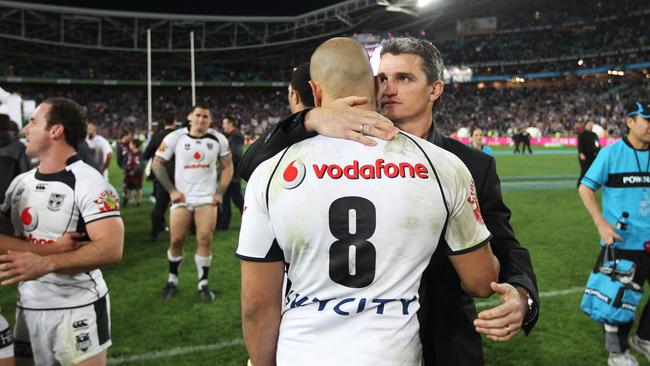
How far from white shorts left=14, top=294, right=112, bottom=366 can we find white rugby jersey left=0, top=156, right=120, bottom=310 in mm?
50

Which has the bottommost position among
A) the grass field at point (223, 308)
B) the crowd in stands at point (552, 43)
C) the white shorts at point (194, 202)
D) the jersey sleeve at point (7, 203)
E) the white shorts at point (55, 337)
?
the grass field at point (223, 308)

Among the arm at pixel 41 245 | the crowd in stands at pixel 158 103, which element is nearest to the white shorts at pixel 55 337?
the arm at pixel 41 245

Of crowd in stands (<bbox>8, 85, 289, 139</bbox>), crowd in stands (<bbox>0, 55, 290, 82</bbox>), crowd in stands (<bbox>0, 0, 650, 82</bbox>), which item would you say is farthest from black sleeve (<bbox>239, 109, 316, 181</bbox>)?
crowd in stands (<bbox>0, 55, 290, 82</bbox>)

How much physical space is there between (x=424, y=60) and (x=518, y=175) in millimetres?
18501

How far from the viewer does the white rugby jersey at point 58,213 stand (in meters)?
2.97

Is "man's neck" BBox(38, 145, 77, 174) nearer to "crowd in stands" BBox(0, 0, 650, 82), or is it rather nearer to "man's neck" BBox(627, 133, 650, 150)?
"man's neck" BBox(627, 133, 650, 150)

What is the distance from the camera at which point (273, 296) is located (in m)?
1.76

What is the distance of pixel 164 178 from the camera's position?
642cm

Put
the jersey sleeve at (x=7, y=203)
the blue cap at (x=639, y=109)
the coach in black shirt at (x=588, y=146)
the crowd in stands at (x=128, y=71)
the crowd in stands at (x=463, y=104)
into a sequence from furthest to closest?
1. the crowd in stands at (x=128, y=71)
2. the crowd in stands at (x=463, y=104)
3. the coach in black shirt at (x=588, y=146)
4. the blue cap at (x=639, y=109)
5. the jersey sleeve at (x=7, y=203)

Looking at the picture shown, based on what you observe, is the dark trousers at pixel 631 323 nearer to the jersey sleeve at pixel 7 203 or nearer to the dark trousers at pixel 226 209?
the jersey sleeve at pixel 7 203

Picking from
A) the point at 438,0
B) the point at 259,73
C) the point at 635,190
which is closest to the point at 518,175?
the point at 635,190

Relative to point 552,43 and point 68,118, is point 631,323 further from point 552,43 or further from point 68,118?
point 552,43

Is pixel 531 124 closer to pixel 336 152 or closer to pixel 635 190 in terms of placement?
pixel 635 190

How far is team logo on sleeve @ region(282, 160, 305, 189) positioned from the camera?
163cm
